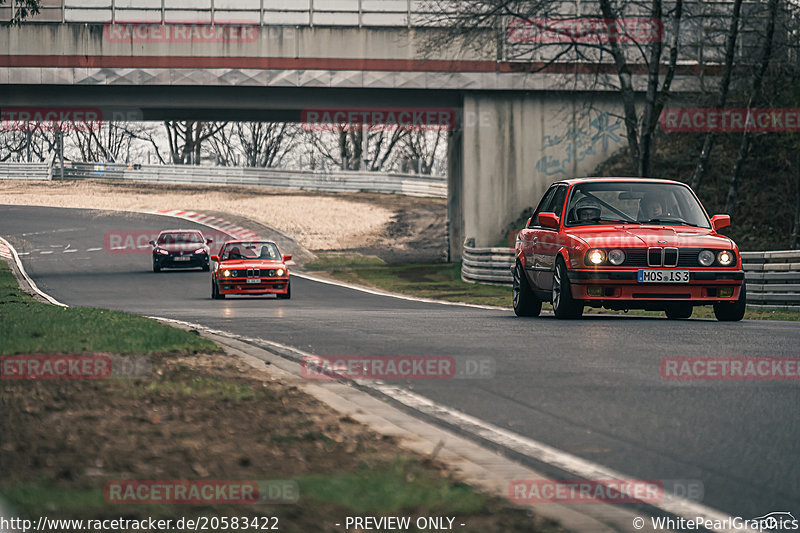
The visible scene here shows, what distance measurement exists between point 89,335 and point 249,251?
13.7 m

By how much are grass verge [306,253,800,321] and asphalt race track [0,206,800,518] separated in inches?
216

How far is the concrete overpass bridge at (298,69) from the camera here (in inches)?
1481

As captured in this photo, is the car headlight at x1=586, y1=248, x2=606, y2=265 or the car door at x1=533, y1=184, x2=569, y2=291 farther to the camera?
the car door at x1=533, y1=184, x2=569, y2=291

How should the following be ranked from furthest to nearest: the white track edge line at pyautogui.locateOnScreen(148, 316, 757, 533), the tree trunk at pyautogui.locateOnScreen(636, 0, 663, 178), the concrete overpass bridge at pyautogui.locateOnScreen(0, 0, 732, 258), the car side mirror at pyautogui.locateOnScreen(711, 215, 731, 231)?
the concrete overpass bridge at pyautogui.locateOnScreen(0, 0, 732, 258) → the tree trunk at pyautogui.locateOnScreen(636, 0, 663, 178) → the car side mirror at pyautogui.locateOnScreen(711, 215, 731, 231) → the white track edge line at pyautogui.locateOnScreen(148, 316, 757, 533)

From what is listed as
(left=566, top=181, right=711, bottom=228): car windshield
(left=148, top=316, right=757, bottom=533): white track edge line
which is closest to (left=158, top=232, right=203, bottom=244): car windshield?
(left=566, top=181, right=711, bottom=228): car windshield

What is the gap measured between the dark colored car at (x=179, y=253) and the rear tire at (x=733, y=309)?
23335 mm

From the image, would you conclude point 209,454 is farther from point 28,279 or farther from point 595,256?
point 28,279

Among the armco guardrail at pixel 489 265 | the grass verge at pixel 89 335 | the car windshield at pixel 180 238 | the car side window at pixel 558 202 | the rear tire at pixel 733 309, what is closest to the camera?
the grass verge at pixel 89 335

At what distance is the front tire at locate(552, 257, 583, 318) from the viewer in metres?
13.5

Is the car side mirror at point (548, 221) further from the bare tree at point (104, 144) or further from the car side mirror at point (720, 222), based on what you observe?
the bare tree at point (104, 144)

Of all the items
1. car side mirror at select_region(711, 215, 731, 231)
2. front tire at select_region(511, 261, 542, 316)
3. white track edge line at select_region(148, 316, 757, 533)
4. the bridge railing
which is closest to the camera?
white track edge line at select_region(148, 316, 757, 533)

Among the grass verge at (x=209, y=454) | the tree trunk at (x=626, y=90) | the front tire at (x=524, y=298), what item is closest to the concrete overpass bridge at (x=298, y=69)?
the tree trunk at (x=626, y=90)

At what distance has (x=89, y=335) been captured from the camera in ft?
35.3

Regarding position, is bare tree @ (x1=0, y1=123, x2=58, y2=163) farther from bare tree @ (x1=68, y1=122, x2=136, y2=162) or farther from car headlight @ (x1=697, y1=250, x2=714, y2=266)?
car headlight @ (x1=697, y1=250, x2=714, y2=266)
